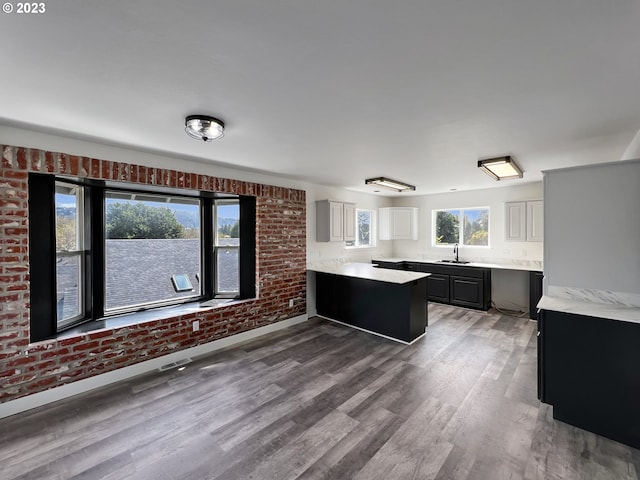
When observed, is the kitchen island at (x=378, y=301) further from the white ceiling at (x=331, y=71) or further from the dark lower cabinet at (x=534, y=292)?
the dark lower cabinet at (x=534, y=292)

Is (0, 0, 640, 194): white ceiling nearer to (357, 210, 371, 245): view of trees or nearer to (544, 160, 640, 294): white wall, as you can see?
(544, 160, 640, 294): white wall

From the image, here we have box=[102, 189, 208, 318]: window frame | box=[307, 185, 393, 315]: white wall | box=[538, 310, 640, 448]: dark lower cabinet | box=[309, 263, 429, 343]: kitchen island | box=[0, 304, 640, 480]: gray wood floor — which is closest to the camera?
box=[0, 304, 640, 480]: gray wood floor

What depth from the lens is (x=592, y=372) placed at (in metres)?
2.08

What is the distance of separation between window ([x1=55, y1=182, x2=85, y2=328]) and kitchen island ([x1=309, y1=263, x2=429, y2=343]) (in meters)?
3.06

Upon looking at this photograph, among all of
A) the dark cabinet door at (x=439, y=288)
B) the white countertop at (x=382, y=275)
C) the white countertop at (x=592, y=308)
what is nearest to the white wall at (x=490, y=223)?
the dark cabinet door at (x=439, y=288)

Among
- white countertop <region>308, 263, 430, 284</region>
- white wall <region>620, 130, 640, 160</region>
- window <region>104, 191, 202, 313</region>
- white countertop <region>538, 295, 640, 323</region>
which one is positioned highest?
white wall <region>620, 130, 640, 160</region>

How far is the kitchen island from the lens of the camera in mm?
3767

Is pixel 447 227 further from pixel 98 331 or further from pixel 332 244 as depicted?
pixel 98 331

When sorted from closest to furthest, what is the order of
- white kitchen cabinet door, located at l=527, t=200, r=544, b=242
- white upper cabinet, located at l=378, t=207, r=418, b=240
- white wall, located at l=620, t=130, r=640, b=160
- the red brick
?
white wall, located at l=620, t=130, r=640, b=160
the red brick
white kitchen cabinet door, located at l=527, t=200, r=544, b=242
white upper cabinet, located at l=378, t=207, r=418, b=240

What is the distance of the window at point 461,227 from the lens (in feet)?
19.0

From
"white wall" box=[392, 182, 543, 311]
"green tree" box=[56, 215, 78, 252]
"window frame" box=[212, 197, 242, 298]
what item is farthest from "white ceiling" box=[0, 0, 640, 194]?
"white wall" box=[392, 182, 543, 311]

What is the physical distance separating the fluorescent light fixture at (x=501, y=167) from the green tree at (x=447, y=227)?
2.26m

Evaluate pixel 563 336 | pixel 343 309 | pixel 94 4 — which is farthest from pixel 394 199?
pixel 94 4

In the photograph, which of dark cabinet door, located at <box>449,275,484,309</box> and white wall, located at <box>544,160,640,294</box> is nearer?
white wall, located at <box>544,160,640,294</box>
